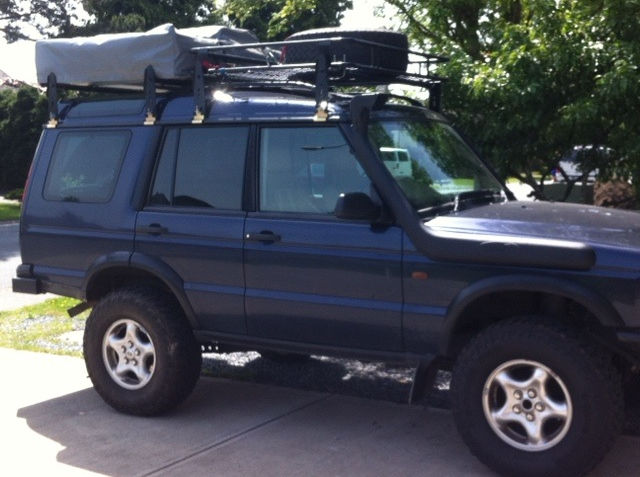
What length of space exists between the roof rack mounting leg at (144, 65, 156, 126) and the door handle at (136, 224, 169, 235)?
27.5 inches

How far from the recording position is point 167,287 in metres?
6.11

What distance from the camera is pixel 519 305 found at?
509 centimetres

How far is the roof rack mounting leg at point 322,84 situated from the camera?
17.8ft

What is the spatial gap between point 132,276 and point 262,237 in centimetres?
125

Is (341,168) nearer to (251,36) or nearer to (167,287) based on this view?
(167,287)

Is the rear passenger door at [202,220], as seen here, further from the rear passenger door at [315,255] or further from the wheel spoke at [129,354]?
the wheel spoke at [129,354]

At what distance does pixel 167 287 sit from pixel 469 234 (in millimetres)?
2168

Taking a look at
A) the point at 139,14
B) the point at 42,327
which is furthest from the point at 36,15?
the point at 42,327

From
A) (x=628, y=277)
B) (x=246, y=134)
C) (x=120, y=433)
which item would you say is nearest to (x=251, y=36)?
(x=246, y=134)

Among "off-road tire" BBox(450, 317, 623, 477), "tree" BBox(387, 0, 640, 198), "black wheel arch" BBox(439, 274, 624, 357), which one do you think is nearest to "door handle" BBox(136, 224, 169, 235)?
"black wheel arch" BBox(439, 274, 624, 357)

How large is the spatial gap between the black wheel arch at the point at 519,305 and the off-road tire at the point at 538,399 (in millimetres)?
163

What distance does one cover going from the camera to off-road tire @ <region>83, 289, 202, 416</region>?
5.90 meters

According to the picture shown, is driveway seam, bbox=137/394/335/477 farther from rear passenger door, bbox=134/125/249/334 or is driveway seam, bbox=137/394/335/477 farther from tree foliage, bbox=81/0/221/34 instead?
tree foliage, bbox=81/0/221/34

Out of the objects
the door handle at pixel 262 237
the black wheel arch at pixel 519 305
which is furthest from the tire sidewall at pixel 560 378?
the door handle at pixel 262 237
